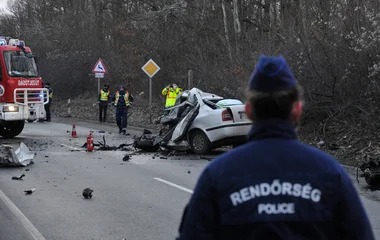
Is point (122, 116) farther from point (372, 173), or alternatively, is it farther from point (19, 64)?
point (372, 173)

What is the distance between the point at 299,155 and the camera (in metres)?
2.12

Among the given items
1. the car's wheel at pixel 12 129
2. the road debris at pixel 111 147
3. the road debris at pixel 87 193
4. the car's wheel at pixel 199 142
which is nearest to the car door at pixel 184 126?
the car's wheel at pixel 199 142

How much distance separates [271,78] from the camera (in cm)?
218

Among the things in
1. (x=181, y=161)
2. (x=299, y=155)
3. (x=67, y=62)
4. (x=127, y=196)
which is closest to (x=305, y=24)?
(x=181, y=161)

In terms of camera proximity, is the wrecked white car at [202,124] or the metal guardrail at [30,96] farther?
the metal guardrail at [30,96]

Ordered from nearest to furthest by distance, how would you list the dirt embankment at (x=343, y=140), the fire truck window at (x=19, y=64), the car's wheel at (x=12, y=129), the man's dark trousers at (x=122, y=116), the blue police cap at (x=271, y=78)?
the blue police cap at (x=271, y=78) < the dirt embankment at (x=343, y=140) < the fire truck window at (x=19, y=64) < the car's wheel at (x=12, y=129) < the man's dark trousers at (x=122, y=116)

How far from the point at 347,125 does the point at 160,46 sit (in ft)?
59.5

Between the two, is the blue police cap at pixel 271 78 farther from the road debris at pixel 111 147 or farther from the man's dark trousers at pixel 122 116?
the man's dark trousers at pixel 122 116

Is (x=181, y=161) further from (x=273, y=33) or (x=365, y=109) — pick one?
(x=273, y=33)

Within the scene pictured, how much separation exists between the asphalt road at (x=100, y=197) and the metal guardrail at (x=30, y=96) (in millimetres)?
4234

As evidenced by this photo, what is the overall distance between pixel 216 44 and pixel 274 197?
1020 inches

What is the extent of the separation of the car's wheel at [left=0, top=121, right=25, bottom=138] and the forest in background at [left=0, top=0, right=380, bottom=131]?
7330mm

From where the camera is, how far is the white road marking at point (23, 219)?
685cm

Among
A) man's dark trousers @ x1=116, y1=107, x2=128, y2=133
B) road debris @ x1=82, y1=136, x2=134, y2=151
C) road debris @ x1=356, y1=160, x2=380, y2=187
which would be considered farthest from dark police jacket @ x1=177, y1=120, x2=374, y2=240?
man's dark trousers @ x1=116, y1=107, x2=128, y2=133
